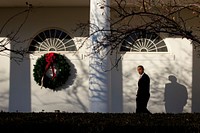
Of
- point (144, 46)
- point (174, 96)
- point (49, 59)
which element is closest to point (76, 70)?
point (49, 59)

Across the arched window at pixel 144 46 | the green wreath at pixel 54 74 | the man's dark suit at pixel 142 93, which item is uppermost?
the arched window at pixel 144 46

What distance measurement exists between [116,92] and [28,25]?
3412 mm

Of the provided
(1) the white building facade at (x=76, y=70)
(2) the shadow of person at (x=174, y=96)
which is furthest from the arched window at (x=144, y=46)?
(2) the shadow of person at (x=174, y=96)

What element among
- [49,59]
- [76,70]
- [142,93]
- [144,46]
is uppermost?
[144,46]

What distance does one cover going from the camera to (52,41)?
15.3m

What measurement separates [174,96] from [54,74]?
12.2 ft

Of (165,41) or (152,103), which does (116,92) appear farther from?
(165,41)

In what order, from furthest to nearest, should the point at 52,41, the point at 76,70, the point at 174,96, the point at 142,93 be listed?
the point at 52,41, the point at 76,70, the point at 174,96, the point at 142,93

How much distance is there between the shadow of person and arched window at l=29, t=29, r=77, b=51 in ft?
10.6

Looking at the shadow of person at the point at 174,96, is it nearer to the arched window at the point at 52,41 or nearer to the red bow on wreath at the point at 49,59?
the arched window at the point at 52,41

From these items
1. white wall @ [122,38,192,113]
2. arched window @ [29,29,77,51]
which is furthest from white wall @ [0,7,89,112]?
white wall @ [122,38,192,113]

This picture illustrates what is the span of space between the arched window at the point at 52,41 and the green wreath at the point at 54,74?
1.21ft

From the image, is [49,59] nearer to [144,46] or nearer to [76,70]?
[76,70]

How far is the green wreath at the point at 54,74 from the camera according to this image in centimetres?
1496
